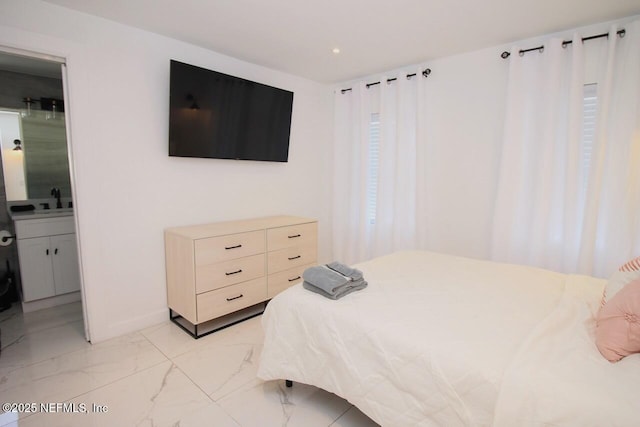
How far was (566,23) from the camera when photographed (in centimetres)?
243

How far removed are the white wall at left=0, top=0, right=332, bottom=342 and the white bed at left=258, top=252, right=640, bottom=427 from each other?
4.95 ft

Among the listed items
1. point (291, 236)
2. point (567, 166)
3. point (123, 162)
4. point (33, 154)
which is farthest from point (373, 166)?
point (33, 154)

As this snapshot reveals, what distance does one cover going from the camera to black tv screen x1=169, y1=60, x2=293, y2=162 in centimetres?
270

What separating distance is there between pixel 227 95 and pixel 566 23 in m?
2.82

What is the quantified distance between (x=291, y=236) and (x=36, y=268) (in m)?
2.47

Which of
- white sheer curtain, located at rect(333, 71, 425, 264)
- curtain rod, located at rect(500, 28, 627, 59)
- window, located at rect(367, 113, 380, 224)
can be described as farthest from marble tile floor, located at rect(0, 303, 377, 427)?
curtain rod, located at rect(500, 28, 627, 59)

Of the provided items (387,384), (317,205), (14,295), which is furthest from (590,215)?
(14,295)

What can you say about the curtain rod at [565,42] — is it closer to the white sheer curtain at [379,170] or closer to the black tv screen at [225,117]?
the white sheer curtain at [379,170]

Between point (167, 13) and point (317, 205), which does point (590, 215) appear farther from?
point (167, 13)

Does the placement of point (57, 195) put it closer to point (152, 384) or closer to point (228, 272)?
point (228, 272)

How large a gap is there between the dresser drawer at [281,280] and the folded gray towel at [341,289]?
122cm

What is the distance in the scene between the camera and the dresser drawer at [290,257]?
10.0 ft

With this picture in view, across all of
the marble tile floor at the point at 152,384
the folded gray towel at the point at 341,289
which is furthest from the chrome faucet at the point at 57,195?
the folded gray towel at the point at 341,289

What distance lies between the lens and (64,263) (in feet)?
10.7
